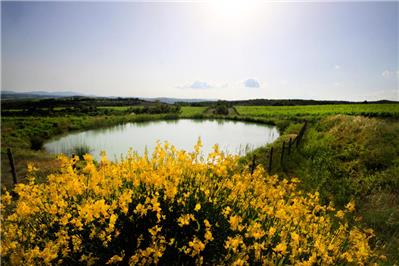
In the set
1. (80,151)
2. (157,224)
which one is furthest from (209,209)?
(80,151)

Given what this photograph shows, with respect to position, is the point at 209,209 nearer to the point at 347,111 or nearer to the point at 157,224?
the point at 157,224

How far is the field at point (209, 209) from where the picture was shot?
2.44 m

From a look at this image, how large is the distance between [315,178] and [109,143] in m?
18.2

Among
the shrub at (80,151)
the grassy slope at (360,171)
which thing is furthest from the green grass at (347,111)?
the shrub at (80,151)

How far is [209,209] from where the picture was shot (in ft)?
9.89

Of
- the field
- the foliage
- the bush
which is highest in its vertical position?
the foliage

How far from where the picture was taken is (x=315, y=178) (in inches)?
373

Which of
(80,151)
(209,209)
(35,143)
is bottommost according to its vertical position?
(35,143)

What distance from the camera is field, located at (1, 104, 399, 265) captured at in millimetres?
2438

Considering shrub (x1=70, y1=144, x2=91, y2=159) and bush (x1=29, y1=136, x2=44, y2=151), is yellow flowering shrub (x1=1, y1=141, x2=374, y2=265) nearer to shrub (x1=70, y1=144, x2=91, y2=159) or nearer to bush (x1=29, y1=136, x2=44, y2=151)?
shrub (x1=70, y1=144, x2=91, y2=159)

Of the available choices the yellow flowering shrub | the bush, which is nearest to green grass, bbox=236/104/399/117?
the bush

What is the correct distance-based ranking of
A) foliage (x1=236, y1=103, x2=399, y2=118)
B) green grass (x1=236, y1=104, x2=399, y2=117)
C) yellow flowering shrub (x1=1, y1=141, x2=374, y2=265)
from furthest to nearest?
green grass (x1=236, y1=104, x2=399, y2=117) → foliage (x1=236, y1=103, x2=399, y2=118) → yellow flowering shrub (x1=1, y1=141, x2=374, y2=265)

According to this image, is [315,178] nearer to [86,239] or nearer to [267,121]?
[86,239]

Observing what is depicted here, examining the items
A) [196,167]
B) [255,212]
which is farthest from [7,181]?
[255,212]
